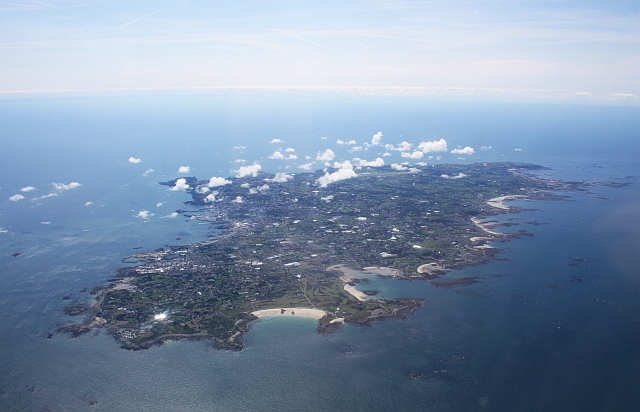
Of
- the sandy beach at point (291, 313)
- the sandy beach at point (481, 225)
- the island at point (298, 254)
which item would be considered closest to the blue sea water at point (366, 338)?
the sandy beach at point (291, 313)

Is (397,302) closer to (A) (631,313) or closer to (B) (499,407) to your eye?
(B) (499,407)

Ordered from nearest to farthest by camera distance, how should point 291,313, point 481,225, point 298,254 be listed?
point 291,313 < point 298,254 < point 481,225

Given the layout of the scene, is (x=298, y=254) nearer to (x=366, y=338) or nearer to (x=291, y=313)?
(x=291, y=313)

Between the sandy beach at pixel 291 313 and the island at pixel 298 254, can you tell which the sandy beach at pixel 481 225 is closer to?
the island at pixel 298 254

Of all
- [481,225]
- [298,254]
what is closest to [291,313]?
[298,254]

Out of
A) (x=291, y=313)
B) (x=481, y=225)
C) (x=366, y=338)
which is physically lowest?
(x=291, y=313)

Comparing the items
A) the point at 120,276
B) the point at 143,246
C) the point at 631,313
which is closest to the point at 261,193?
the point at 143,246
